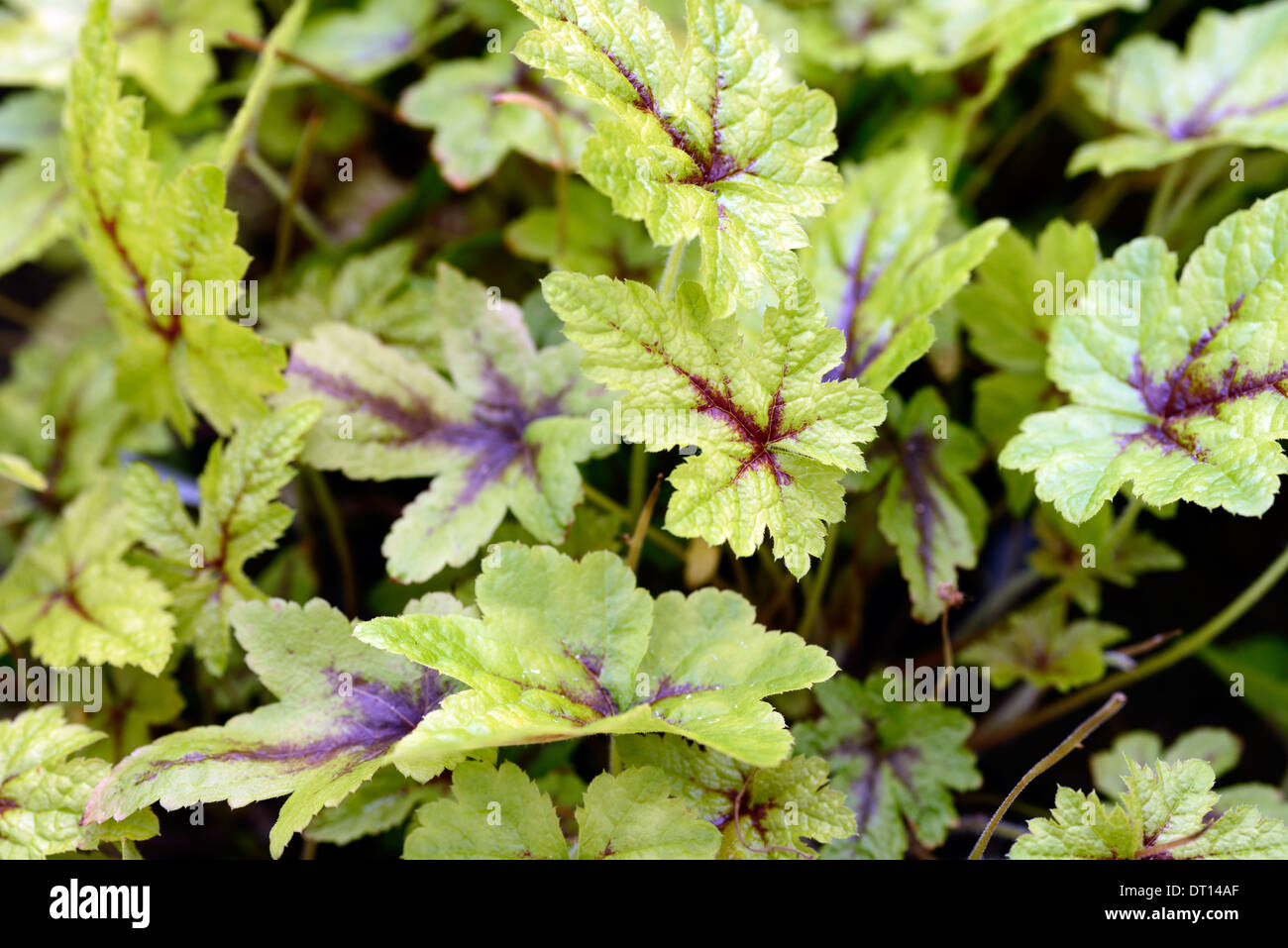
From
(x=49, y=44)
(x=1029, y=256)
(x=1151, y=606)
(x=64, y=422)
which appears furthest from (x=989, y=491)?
(x=49, y=44)

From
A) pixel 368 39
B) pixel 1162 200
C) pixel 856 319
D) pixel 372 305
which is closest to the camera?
pixel 856 319

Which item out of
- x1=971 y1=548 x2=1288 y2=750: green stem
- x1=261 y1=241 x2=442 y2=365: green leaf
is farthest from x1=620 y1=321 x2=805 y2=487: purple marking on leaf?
x1=971 y1=548 x2=1288 y2=750: green stem

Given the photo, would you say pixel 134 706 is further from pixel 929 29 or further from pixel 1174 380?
pixel 929 29

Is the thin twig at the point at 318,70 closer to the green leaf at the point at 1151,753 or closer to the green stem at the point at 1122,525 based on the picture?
the green stem at the point at 1122,525

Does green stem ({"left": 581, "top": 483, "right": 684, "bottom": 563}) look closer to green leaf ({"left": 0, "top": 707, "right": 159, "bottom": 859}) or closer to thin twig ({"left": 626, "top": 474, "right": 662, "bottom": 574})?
thin twig ({"left": 626, "top": 474, "right": 662, "bottom": 574})

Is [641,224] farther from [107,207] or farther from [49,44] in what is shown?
[49,44]

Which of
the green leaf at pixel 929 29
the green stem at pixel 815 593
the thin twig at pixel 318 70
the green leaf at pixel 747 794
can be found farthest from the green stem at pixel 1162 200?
the thin twig at pixel 318 70

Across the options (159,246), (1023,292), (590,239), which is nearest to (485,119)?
(590,239)
